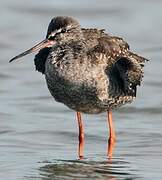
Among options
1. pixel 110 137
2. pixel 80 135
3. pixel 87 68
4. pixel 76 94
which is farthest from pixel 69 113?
pixel 87 68

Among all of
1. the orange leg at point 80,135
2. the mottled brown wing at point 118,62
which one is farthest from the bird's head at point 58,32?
the orange leg at point 80,135

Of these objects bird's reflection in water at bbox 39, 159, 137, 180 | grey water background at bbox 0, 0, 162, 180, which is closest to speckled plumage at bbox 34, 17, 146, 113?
grey water background at bbox 0, 0, 162, 180

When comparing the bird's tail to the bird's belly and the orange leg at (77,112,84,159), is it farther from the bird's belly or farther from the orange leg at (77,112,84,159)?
the orange leg at (77,112,84,159)

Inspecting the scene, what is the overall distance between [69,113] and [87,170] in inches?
134

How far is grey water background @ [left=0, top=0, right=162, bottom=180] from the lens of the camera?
443 inches

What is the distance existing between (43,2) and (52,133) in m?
7.43

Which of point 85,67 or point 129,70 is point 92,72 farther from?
point 129,70

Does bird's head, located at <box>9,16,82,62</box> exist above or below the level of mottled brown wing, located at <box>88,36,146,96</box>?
above

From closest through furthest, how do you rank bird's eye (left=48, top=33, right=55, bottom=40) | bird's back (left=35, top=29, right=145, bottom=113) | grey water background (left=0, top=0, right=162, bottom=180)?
grey water background (left=0, top=0, right=162, bottom=180) → bird's back (left=35, top=29, right=145, bottom=113) → bird's eye (left=48, top=33, right=55, bottom=40)

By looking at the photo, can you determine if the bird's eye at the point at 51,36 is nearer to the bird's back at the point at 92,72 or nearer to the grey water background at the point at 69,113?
the bird's back at the point at 92,72

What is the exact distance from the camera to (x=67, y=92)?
12039 millimetres

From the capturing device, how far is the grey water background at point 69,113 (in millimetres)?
11242

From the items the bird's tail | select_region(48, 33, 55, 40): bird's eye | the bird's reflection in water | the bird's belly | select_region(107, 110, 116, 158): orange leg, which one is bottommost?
the bird's reflection in water

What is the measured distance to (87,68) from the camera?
1198 cm
